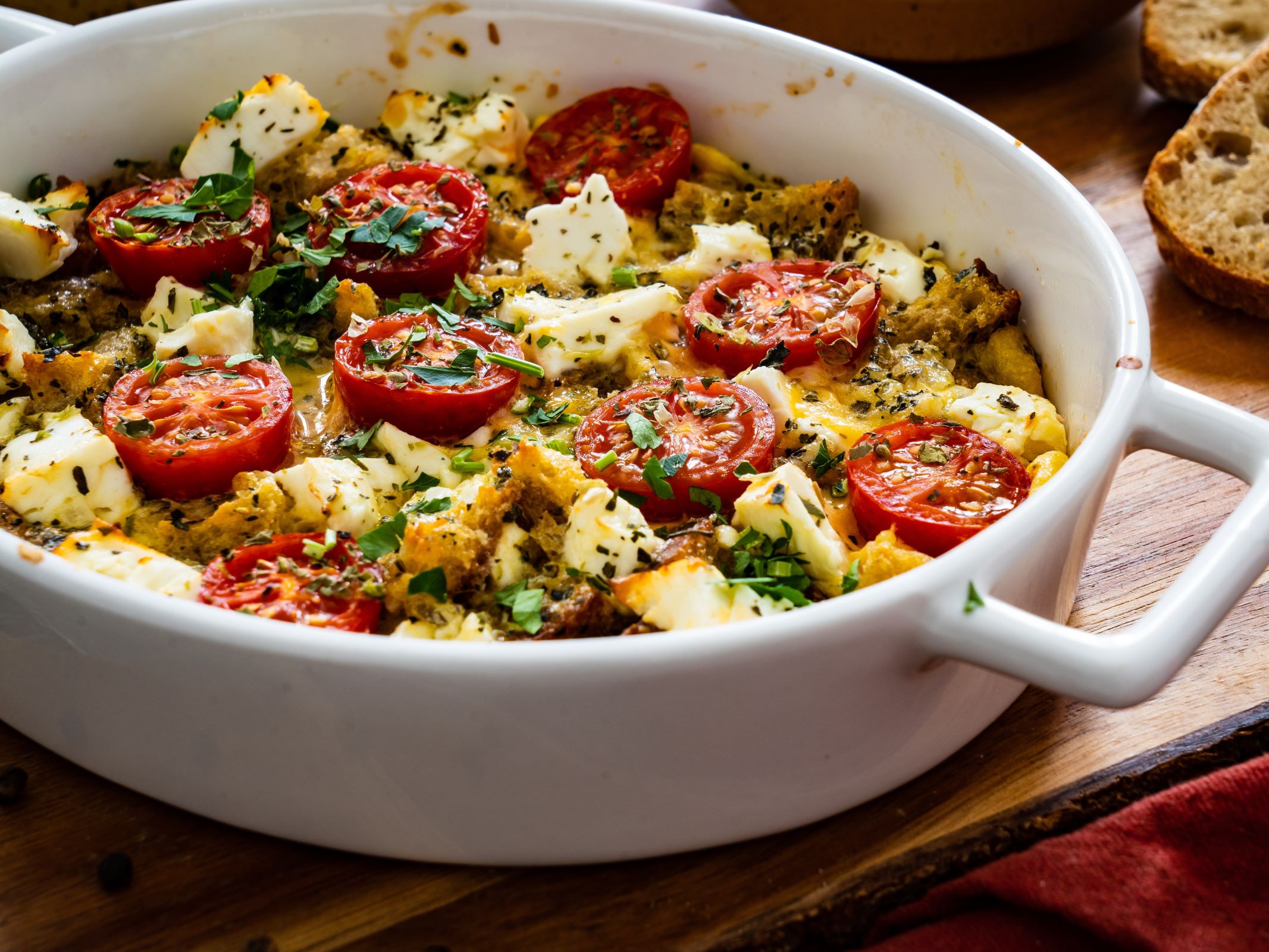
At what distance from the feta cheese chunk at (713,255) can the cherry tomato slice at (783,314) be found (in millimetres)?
45

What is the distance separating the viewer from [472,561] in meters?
2.12

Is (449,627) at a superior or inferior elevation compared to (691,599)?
inferior

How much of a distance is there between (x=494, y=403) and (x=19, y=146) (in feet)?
4.55

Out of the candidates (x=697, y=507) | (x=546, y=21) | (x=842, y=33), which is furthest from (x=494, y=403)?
(x=842, y=33)

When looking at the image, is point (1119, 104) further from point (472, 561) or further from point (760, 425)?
point (472, 561)

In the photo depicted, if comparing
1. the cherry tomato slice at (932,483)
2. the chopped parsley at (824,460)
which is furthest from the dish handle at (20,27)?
the cherry tomato slice at (932,483)

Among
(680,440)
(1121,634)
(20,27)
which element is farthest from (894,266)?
(20,27)

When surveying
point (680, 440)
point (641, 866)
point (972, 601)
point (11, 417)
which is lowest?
point (641, 866)

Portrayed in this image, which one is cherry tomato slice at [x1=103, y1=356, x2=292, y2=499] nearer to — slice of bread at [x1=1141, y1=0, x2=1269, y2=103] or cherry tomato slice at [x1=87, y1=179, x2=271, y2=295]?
cherry tomato slice at [x1=87, y1=179, x2=271, y2=295]

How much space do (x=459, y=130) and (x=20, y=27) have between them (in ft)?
3.59

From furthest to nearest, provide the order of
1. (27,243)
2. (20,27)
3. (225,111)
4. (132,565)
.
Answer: (20,27) < (225,111) < (27,243) < (132,565)

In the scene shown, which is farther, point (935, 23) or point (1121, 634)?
point (935, 23)

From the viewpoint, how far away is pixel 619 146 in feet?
10.5

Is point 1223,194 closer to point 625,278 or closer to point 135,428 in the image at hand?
point 625,278
